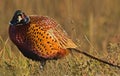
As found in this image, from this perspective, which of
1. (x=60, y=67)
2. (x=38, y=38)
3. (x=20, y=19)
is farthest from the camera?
(x=60, y=67)

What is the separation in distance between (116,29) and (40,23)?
4.75 metres

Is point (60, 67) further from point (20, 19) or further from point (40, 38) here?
point (20, 19)

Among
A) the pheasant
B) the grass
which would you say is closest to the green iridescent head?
the pheasant

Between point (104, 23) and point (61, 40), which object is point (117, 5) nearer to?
point (104, 23)

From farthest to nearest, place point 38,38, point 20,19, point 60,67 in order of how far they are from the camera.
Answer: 1. point 60,67
2. point 20,19
3. point 38,38

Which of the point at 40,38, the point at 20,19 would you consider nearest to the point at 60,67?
the point at 40,38

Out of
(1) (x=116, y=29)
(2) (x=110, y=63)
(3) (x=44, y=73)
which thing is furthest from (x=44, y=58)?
(1) (x=116, y=29)

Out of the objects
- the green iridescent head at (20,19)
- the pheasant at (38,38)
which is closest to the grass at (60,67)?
the pheasant at (38,38)

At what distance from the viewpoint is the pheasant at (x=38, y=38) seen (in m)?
6.86

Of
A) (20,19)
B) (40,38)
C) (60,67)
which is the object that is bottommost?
(60,67)

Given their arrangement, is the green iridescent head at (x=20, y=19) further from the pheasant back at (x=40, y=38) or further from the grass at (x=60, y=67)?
the grass at (x=60, y=67)

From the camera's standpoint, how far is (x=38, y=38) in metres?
6.84

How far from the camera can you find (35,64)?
24.0ft

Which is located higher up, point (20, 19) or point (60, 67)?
point (20, 19)
